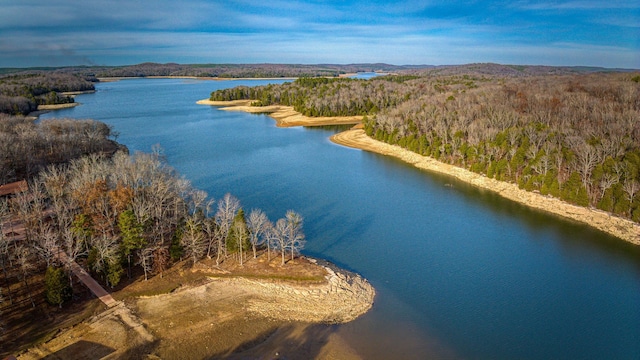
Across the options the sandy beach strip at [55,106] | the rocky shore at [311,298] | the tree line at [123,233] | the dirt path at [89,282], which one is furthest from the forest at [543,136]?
the sandy beach strip at [55,106]

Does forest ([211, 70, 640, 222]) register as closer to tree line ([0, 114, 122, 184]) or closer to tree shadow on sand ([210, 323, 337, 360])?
tree shadow on sand ([210, 323, 337, 360])

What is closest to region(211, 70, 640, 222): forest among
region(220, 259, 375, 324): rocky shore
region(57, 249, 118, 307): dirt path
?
region(220, 259, 375, 324): rocky shore

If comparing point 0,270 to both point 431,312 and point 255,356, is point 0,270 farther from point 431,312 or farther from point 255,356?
point 431,312

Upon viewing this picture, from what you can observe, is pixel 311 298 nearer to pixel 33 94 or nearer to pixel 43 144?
pixel 43 144

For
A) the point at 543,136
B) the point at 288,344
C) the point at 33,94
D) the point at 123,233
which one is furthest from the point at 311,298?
the point at 33,94

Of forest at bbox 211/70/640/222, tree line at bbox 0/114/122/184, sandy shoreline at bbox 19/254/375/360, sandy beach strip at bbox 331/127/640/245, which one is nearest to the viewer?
sandy shoreline at bbox 19/254/375/360
